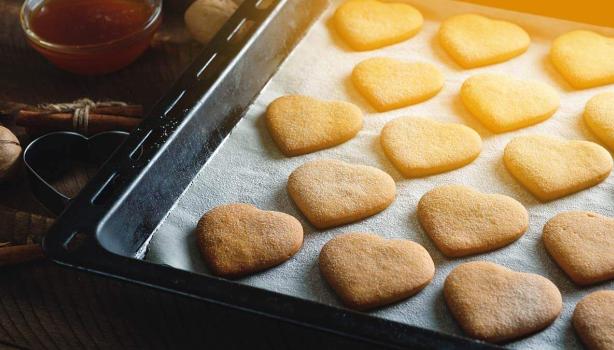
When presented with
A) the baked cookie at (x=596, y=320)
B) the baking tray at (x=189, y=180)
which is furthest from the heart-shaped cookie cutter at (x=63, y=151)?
the baked cookie at (x=596, y=320)

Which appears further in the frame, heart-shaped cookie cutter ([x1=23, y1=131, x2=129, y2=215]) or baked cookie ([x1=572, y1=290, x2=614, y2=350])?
heart-shaped cookie cutter ([x1=23, y1=131, x2=129, y2=215])

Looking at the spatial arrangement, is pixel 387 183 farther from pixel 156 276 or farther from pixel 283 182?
pixel 156 276

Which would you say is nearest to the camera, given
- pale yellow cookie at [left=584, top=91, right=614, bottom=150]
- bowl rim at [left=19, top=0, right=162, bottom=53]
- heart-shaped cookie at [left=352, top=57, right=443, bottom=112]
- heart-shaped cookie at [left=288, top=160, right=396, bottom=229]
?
heart-shaped cookie at [left=288, top=160, right=396, bottom=229]

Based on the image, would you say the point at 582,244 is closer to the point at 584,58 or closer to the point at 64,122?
the point at 584,58

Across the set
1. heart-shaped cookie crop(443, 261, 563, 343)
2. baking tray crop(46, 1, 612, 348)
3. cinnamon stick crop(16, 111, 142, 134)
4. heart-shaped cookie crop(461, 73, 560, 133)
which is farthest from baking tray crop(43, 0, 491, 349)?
heart-shaped cookie crop(461, 73, 560, 133)

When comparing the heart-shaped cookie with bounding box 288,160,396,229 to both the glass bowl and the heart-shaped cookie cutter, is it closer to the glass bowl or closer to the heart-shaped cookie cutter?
the heart-shaped cookie cutter
